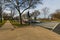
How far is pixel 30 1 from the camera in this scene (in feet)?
151

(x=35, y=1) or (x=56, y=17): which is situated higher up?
(x=35, y=1)

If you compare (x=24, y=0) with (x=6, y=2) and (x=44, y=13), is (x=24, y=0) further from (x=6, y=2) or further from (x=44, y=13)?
(x=44, y=13)

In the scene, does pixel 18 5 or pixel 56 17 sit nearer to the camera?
pixel 18 5

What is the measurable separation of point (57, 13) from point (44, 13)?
1078 cm

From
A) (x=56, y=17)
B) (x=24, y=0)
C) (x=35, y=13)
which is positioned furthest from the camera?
(x=56, y=17)

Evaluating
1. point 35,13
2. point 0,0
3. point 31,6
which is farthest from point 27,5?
point 35,13

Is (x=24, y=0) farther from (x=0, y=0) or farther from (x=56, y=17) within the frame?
(x=56, y=17)

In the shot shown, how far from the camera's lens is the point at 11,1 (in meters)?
46.8

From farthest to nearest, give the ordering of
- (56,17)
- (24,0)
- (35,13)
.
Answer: (56,17) → (35,13) → (24,0)

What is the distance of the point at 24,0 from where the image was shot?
151 ft

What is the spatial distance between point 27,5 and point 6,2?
6326 millimetres

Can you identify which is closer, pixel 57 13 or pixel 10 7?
pixel 10 7

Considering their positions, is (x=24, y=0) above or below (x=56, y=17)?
above

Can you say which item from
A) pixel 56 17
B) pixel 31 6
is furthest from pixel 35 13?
pixel 31 6
